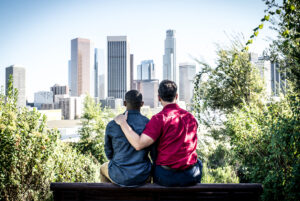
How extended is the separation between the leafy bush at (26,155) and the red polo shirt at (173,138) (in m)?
2.08

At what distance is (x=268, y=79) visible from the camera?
712cm

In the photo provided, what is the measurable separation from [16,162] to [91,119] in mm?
16769

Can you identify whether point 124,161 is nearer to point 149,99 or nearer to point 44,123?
point 44,123

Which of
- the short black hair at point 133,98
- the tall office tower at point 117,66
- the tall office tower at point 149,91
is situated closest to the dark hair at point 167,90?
the short black hair at point 133,98

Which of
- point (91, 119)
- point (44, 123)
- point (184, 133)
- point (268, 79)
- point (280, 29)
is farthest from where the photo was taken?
point (91, 119)

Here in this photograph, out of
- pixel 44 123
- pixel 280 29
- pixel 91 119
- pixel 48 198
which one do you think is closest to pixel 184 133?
pixel 44 123

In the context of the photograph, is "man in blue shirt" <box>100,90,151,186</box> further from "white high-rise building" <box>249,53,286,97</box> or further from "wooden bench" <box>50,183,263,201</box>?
"white high-rise building" <box>249,53,286,97</box>

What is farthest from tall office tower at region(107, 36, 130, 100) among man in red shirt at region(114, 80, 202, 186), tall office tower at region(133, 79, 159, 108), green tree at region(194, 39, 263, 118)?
man in red shirt at region(114, 80, 202, 186)

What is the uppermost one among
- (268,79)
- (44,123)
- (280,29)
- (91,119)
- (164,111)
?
(280,29)

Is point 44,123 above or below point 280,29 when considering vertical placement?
below

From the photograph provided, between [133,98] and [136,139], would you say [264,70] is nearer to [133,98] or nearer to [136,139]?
[133,98]

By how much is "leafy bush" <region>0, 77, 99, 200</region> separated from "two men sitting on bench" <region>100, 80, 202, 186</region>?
161 cm

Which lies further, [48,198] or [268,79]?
[268,79]

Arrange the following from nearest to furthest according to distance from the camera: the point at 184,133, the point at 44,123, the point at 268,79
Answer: the point at 184,133
the point at 44,123
the point at 268,79
